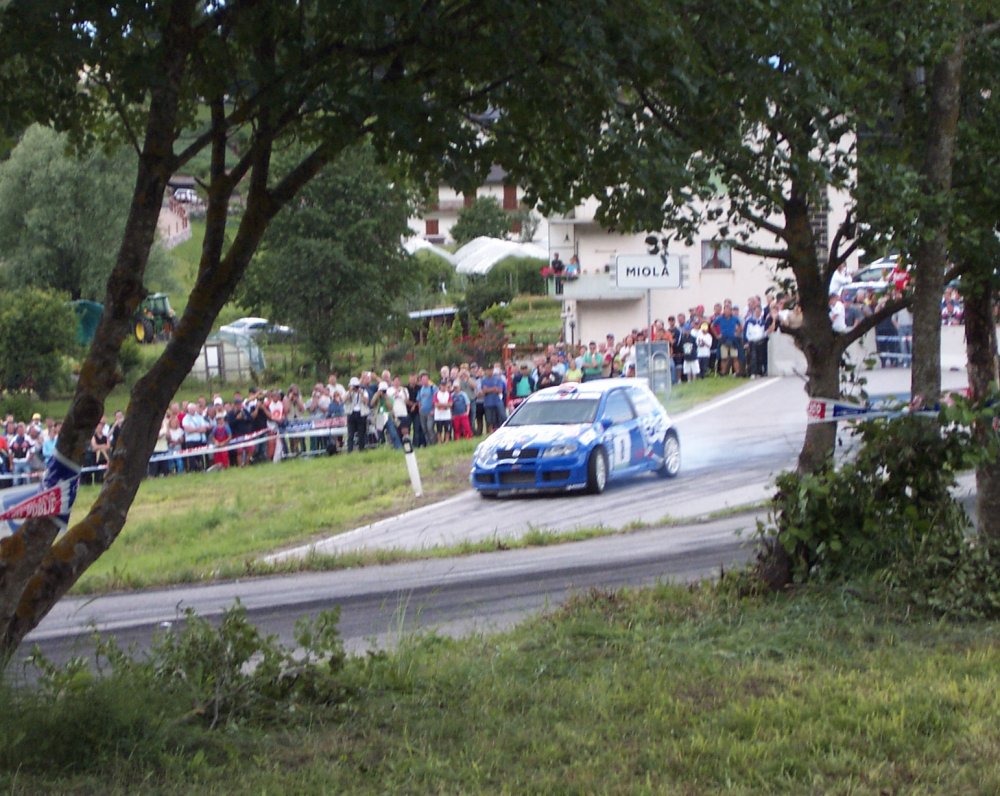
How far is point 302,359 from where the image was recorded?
155 feet

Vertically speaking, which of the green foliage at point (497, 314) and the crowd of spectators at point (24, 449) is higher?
the green foliage at point (497, 314)

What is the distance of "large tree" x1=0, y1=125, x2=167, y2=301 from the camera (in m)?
47.4

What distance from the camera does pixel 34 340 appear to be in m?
43.4

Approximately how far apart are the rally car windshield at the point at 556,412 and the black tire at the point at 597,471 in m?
0.62

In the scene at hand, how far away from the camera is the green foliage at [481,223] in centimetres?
8025

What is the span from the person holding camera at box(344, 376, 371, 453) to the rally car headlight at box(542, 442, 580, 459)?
8515 mm

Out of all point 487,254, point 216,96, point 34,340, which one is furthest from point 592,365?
point 487,254

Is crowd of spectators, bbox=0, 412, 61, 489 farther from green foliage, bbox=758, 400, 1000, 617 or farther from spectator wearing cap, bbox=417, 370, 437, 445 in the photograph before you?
green foliage, bbox=758, 400, 1000, 617

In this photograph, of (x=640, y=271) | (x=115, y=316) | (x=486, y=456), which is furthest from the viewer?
(x=640, y=271)

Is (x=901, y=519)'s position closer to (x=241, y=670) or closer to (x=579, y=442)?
(x=241, y=670)

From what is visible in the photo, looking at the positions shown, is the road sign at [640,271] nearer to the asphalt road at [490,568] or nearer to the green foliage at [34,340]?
the asphalt road at [490,568]

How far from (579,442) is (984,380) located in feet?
35.1

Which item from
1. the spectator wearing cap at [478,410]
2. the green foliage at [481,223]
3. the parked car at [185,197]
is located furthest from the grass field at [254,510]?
the green foliage at [481,223]

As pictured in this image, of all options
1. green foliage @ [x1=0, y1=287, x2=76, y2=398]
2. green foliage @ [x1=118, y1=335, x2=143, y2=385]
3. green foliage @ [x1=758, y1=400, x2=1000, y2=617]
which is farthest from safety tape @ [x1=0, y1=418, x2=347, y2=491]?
green foliage @ [x1=758, y1=400, x2=1000, y2=617]
